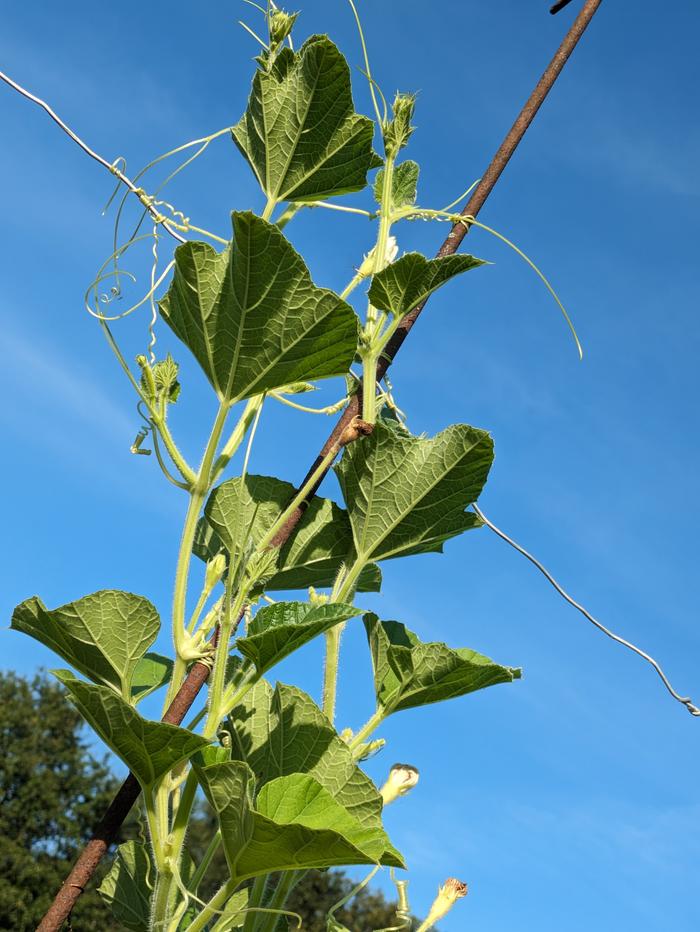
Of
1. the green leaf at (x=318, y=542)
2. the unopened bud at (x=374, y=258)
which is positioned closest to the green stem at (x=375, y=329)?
the unopened bud at (x=374, y=258)

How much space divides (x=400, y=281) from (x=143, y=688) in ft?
2.20

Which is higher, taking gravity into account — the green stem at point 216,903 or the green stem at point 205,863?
the green stem at point 205,863

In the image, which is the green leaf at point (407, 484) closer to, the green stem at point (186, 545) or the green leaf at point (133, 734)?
the green stem at point (186, 545)

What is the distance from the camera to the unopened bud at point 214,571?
4.36 feet

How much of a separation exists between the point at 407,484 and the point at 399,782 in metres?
0.42

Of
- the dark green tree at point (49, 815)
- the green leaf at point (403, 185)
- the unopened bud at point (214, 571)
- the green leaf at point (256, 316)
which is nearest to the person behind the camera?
the green leaf at point (256, 316)

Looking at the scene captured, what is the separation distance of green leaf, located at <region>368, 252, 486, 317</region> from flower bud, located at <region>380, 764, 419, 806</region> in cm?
64

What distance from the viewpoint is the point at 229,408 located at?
1326 mm

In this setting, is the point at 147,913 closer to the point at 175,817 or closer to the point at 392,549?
the point at 175,817

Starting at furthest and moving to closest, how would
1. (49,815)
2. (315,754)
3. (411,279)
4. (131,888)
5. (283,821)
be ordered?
(49,815), (131,888), (411,279), (315,754), (283,821)

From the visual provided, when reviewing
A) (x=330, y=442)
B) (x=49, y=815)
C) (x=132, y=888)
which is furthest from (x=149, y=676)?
(x=49, y=815)

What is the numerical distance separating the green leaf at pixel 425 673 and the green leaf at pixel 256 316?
0.37 m

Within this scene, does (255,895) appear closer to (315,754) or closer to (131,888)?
(315,754)

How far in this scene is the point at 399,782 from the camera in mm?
1431
